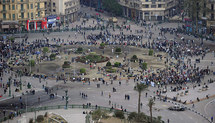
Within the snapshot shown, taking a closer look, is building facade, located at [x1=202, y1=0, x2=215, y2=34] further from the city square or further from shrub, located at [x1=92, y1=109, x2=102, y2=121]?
shrub, located at [x1=92, y1=109, x2=102, y2=121]

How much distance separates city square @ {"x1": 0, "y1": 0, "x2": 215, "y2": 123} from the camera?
98.2m

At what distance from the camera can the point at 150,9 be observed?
182 m

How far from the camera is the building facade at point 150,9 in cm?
18225

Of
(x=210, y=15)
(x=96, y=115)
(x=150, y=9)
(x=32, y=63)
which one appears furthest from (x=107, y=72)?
(x=150, y=9)

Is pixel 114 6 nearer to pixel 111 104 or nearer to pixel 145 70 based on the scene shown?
pixel 145 70

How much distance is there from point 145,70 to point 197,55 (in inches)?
776

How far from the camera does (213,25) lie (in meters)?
162

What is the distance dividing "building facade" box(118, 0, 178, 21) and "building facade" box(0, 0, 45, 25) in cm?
3624

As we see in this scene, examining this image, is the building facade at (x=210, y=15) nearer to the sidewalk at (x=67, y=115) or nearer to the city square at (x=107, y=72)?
the city square at (x=107, y=72)

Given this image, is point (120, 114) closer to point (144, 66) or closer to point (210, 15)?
point (144, 66)

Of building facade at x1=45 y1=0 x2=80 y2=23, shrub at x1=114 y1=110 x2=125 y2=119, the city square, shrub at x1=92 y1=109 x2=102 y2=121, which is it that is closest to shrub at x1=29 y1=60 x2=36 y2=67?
the city square

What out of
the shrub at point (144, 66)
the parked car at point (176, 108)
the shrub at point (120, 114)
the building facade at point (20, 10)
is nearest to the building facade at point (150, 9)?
the building facade at point (20, 10)

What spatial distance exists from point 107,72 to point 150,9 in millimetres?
63112

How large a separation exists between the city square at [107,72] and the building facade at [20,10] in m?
6.51
